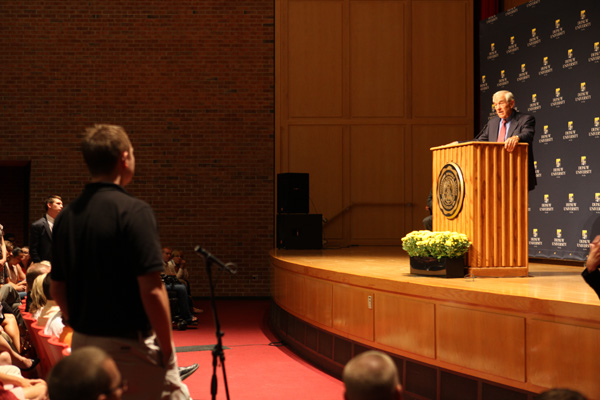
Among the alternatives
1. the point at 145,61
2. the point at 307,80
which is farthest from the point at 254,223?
the point at 145,61

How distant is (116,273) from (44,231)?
4342mm

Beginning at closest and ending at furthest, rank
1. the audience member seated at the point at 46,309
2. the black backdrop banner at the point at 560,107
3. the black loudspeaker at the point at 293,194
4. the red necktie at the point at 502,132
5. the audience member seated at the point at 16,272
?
the audience member seated at the point at 46,309 < the red necktie at the point at 502,132 < the black backdrop banner at the point at 560,107 < the audience member seated at the point at 16,272 < the black loudspeaker at the point at 293,194

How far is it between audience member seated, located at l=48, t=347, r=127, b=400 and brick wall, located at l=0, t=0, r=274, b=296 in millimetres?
8701

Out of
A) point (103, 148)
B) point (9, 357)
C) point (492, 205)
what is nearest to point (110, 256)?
point (103, 148)

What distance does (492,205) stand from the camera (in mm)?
4934

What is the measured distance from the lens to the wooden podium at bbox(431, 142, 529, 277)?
16.0ft

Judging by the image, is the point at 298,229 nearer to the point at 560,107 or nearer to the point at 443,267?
the point at 560,107

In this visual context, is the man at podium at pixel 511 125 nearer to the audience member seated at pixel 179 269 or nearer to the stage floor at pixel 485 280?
the stage floor at pixel 485 280

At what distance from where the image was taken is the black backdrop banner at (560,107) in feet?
23.8

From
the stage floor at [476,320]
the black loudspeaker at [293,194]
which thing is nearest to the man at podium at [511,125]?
the stage floor at [476,320]

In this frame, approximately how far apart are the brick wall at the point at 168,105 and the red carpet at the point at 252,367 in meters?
2.10

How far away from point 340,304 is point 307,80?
5688 mm

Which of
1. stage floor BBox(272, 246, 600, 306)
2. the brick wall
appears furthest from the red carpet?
the brick wall

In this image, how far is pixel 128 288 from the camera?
2.04 m
